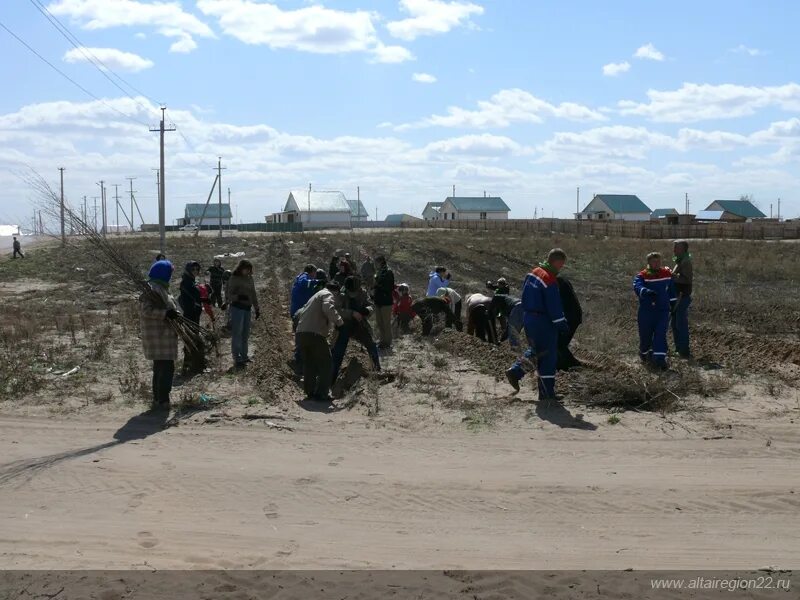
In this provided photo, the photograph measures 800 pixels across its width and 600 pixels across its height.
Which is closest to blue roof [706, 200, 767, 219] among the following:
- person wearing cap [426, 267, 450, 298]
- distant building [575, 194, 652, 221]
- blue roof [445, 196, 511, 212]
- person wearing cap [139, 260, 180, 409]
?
distant building [575, 194, 652, 221]

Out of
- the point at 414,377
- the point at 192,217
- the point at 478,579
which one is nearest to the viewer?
the point at 478,579

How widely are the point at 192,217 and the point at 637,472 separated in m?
119

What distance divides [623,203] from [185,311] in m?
101

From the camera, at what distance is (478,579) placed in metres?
5.16

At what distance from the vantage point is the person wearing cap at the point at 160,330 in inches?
373

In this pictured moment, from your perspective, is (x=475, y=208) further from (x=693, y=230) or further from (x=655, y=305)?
(x=655, y=305)

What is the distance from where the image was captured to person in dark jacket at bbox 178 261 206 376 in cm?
1164

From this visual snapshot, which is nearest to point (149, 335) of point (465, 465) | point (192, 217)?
point (465, 465)

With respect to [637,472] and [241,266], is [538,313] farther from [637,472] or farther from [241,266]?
[241,266]

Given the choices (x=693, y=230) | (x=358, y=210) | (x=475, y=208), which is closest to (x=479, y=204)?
(x=475, y=208)

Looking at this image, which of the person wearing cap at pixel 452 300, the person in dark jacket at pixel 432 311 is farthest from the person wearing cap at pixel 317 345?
the person wearing cap at pixel 452 300

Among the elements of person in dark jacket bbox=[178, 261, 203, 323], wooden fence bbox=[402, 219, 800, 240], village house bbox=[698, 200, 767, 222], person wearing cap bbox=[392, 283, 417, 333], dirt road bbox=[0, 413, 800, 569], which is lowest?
dirt road bbox=[0, 413, 800, 569]

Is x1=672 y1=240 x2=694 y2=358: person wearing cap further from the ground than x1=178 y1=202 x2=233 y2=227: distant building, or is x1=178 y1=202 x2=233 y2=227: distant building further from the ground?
x1=178 y1=202 x2=233 y2=227: distant building

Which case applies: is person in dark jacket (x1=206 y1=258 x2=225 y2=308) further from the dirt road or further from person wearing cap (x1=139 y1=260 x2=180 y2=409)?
the dirt road
